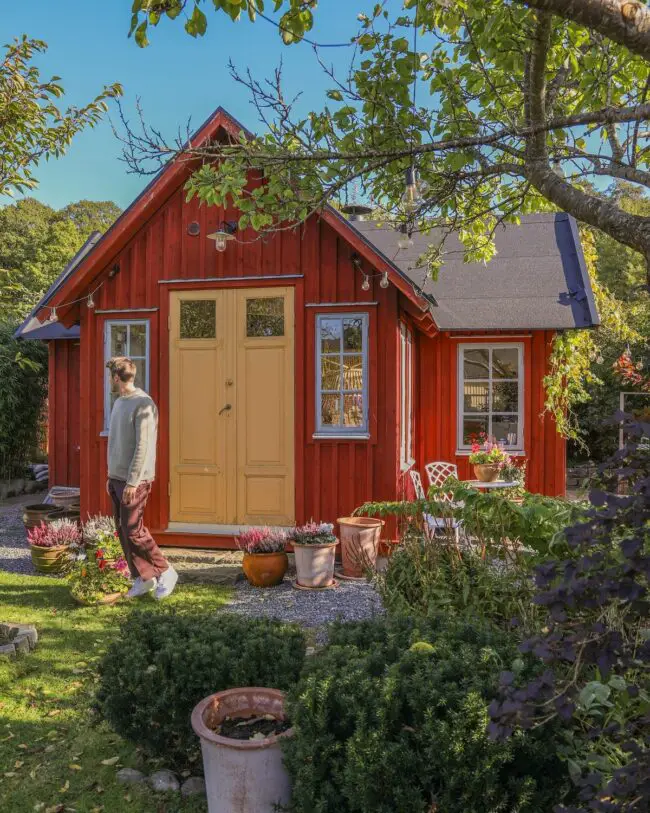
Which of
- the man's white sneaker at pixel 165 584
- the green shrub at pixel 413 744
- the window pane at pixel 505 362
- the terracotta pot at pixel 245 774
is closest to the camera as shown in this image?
the green shrub at pixel 413 744

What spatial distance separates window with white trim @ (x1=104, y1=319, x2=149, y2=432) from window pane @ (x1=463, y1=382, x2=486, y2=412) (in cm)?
465

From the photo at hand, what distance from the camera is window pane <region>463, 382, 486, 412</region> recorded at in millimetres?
10055

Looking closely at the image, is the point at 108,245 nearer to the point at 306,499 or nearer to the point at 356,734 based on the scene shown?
the point at 306,499

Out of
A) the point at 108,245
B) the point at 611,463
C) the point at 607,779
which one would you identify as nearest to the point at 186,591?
the point at 108,245

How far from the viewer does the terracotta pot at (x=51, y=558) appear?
24.0ft

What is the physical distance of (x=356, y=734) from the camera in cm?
238

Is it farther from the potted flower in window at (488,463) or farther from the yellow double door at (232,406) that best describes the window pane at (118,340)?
the potted flower in window at (488,463)

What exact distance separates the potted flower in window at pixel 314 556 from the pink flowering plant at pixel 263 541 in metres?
0.16

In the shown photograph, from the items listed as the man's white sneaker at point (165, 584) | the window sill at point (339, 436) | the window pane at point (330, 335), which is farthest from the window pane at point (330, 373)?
the man's white sneaker at point (165, 584)

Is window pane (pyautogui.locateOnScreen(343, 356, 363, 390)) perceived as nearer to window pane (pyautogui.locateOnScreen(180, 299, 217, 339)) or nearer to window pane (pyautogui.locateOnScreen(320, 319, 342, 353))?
window pane (pyautogui.locateOnScreen(320, 319, 342, 353))

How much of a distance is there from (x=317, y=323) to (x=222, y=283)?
1.27 meters

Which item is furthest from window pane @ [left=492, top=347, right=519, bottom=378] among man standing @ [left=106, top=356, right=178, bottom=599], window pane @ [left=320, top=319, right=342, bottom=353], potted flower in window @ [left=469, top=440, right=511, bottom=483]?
man standing @ [left=106, top=356, right=178, bottom=599]

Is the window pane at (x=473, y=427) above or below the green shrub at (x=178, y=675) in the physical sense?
above

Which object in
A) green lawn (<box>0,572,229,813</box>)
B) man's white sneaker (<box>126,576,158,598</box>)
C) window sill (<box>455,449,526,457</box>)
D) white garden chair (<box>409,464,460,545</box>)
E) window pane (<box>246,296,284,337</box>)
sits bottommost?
green lawn (<box>0,572,229,813</box>)
